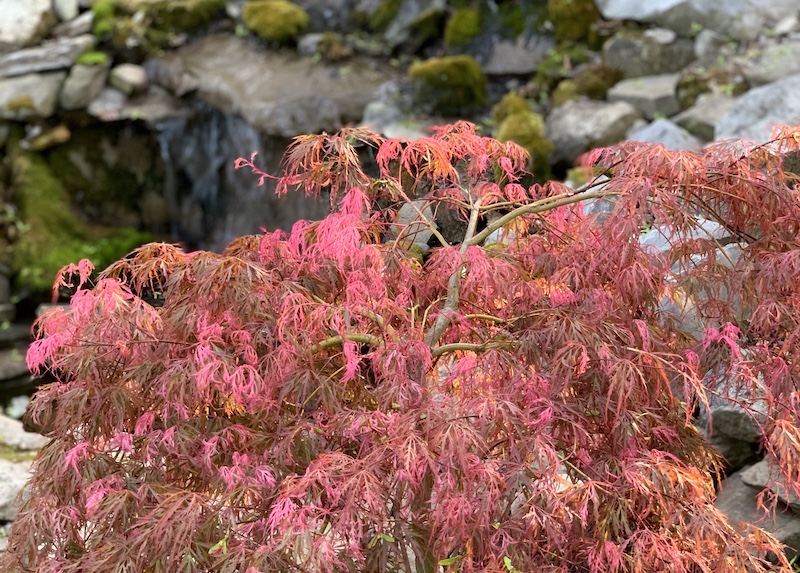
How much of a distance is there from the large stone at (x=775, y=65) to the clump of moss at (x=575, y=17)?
1696mm

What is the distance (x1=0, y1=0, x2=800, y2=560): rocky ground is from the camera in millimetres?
7113

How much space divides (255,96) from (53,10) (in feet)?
11.0

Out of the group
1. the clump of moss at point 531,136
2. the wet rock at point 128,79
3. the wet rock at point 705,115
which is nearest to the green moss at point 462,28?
the clump of moss at point 531,136

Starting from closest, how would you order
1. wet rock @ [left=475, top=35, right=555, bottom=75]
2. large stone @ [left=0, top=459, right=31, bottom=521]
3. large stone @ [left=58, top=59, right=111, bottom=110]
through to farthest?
large stone @ [left=0, top=459, right=31, bottom=521] → wet rock @ [left=475, top=35, right=555, bottom=75] → large stone @ [left=58, top=59, right=111, bottom=110]

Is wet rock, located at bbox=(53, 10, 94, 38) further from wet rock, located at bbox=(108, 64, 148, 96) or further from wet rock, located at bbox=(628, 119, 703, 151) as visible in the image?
wet rock, located at bbox=(628, 119, 703, 151)

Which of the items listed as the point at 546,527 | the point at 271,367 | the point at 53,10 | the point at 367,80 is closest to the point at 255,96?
the point at 367,80

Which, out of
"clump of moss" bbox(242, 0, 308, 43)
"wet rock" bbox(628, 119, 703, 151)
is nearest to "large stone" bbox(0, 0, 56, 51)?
"clump of moss" bbox(242, 0, 308, 43)

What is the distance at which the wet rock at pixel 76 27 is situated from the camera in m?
9.30

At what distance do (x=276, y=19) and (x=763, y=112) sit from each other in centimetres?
535

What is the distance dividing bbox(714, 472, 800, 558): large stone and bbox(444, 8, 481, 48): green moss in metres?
5.95

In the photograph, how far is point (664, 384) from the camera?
82.8 inches

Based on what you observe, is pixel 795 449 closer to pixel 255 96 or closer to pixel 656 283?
pixel 656 283

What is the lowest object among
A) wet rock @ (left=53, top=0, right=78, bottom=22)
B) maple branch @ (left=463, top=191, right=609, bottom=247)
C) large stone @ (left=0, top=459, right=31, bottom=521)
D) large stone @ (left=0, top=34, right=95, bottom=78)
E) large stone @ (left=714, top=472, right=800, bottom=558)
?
large stone @ (left=0, top=34, right=95, bottom=78)

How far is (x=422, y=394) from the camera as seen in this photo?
6.69 ft
